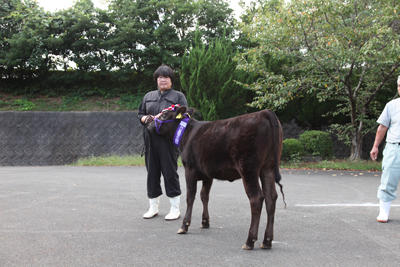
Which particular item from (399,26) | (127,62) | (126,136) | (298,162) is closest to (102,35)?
(127,62)

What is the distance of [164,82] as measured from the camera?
202 inches

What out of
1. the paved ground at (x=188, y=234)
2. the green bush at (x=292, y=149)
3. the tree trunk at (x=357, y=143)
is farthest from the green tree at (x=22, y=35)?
the tree trunk at (x=357, y=143)

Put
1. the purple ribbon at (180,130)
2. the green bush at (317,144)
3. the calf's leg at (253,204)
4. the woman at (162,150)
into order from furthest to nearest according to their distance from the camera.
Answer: the green bush at (317,144)
the woman at (162,150)
the purple ribbon at (180,130)
the calf's leg at (253,204)

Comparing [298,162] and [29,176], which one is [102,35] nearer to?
[29,176]

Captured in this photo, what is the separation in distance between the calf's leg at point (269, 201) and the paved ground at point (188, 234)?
0.13 m

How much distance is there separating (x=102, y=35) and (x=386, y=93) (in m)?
15.8

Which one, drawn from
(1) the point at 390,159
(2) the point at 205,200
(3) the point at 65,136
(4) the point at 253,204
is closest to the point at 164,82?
(2) the point at 205,200

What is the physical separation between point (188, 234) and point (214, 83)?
10.5 metres

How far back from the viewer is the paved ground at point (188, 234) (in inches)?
137

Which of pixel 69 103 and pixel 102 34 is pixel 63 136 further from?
pixel 102 34

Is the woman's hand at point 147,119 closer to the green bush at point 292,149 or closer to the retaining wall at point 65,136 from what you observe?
the green bush at point 292,149

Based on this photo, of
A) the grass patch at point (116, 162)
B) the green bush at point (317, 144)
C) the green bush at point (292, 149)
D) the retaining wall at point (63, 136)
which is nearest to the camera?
the green bush at point (292, 149)

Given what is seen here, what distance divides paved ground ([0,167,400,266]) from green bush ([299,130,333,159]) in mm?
5322

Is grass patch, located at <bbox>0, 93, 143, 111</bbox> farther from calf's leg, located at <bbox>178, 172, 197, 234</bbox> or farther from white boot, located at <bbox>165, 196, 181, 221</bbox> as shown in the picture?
calf's leg, located at <bbox>178, 172, 197, 234</bbox>
